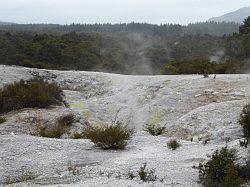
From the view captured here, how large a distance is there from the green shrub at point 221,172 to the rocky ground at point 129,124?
0.75ft

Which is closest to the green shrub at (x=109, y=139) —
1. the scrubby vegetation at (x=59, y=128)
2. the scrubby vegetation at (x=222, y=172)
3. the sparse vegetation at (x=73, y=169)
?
the sparse vegetation at (x=73, y=169)

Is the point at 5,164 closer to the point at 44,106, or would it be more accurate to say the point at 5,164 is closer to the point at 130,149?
the point at 130,149

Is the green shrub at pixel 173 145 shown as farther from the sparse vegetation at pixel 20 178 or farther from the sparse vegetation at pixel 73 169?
the sparse vegetation at pixel 20 178

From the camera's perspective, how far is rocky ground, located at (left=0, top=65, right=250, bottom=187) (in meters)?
8.49

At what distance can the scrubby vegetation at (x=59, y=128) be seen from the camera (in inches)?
514

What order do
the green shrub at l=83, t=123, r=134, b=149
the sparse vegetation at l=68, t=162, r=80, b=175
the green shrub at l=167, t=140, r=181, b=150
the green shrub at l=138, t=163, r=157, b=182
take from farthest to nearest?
the green shrub at l=167, t=140, r=181, b=150, the green shrub at l=83, t=123, r=134, b=149, the sparse vegetation at l=68, t=162, r=80, b=175, the green shrub at l=138, t=163, r=157, b=182

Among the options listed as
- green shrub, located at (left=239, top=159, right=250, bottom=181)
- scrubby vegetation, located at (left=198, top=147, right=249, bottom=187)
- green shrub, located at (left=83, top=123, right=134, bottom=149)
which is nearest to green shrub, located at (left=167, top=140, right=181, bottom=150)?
green shrub, located at (left=83, top=123, right=134, bottom=149)

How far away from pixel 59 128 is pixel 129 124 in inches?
147

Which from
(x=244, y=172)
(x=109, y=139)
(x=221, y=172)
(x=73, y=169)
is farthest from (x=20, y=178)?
(x=244, y=172)

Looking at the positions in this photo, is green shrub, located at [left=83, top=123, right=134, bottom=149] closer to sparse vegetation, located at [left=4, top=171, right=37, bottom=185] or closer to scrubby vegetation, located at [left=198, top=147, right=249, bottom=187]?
Result: sparse vegetation, located at [left=4, top=171, right=37, bottom=185]

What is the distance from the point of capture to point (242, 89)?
17.8 m

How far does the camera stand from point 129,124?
56.5 feet

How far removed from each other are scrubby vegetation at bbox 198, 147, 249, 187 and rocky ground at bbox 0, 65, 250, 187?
0.71ft

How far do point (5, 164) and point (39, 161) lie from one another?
0.65m
